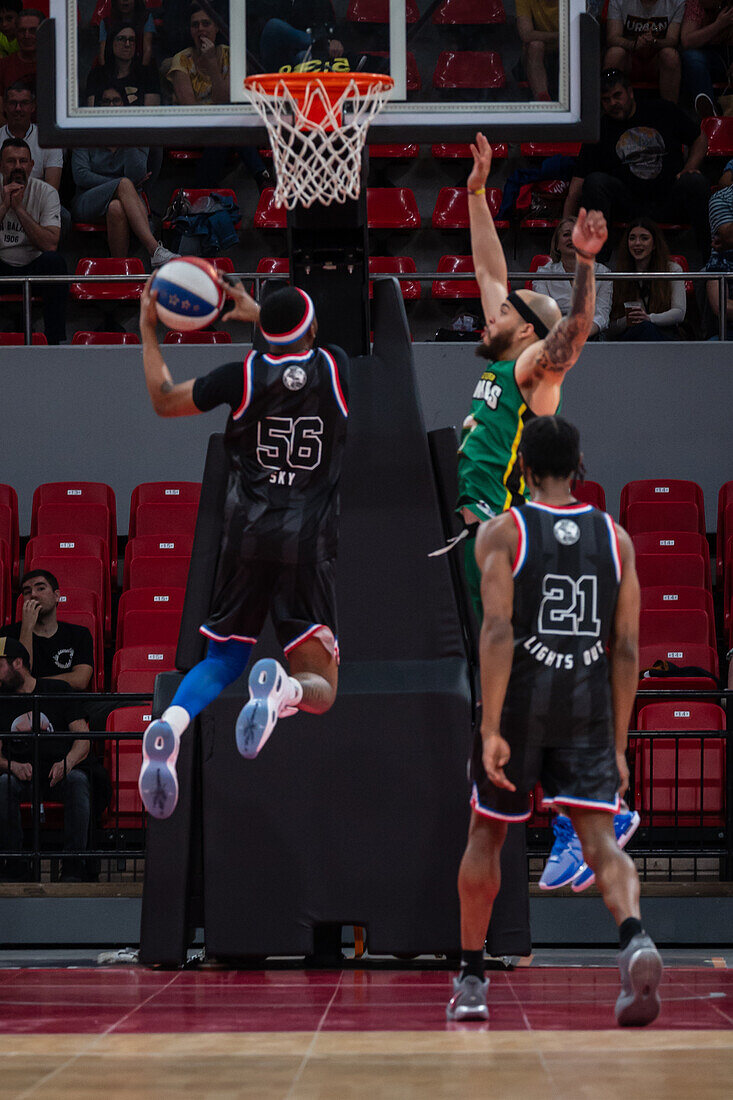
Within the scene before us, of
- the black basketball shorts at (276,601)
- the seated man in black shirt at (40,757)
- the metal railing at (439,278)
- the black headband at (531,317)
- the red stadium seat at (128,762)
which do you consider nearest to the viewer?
the black basketball shorts at (276,601)

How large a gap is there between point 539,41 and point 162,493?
5085 mm

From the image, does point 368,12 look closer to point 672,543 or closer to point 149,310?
point 149,310

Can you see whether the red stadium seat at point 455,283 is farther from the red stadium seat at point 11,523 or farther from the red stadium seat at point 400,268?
the red stadium seat at point 11,523

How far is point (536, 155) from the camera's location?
14125 millimetres

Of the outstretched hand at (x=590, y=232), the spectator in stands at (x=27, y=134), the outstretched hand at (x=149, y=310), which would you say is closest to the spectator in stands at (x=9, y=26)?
the spectator in stands at (x=27, y=134)

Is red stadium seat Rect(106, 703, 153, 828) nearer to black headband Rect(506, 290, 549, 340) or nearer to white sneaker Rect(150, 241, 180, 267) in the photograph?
black headband Rect(506, 290, 549, 340)

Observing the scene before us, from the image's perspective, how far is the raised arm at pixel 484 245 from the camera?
6.46m

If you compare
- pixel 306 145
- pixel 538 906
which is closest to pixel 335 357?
pixel 306 145

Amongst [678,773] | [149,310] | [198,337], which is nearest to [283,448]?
[149,310]

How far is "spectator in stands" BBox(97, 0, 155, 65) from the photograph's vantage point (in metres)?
7.20

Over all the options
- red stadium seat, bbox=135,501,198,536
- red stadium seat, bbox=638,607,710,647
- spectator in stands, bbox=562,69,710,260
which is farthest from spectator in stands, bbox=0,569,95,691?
spectator in stands, bbox=562,69,710,260

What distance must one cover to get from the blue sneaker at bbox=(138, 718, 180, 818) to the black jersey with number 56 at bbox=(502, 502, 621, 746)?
126 centimetres

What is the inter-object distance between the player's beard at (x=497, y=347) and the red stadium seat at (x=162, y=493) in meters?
5.09

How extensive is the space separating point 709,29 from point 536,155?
2.07m
